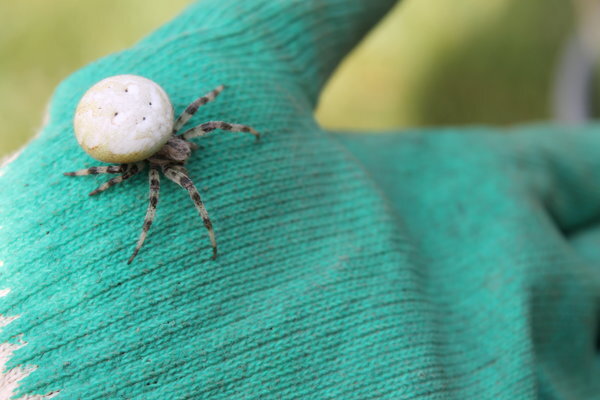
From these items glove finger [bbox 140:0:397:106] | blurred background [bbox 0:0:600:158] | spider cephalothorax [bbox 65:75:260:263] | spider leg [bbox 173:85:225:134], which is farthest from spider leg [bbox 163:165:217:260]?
blurred background [bbox 0:0:600:158]

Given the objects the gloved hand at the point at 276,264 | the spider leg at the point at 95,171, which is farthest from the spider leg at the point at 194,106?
the spider leg at the point at 95,171

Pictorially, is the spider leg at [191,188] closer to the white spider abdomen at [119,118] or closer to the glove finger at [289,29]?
the white spider abdomen at [119,118]

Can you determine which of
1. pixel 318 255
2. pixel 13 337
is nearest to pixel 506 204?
pixel 318 255

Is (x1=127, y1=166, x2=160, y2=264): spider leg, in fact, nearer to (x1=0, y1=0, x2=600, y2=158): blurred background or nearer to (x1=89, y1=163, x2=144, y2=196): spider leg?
(x1=89, y1=163, x2=144, y2=196): spider leg

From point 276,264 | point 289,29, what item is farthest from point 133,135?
point 289,29

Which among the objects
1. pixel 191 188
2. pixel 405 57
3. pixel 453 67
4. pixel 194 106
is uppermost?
pixel 194 106

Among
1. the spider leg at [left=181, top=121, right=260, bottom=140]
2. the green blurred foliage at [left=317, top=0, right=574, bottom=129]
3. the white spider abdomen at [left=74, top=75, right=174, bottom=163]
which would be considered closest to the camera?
the white spider abdomen at [left=74, top=75, right=174, bottom=163]

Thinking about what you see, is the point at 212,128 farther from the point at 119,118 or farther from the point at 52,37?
the point at 52,37
